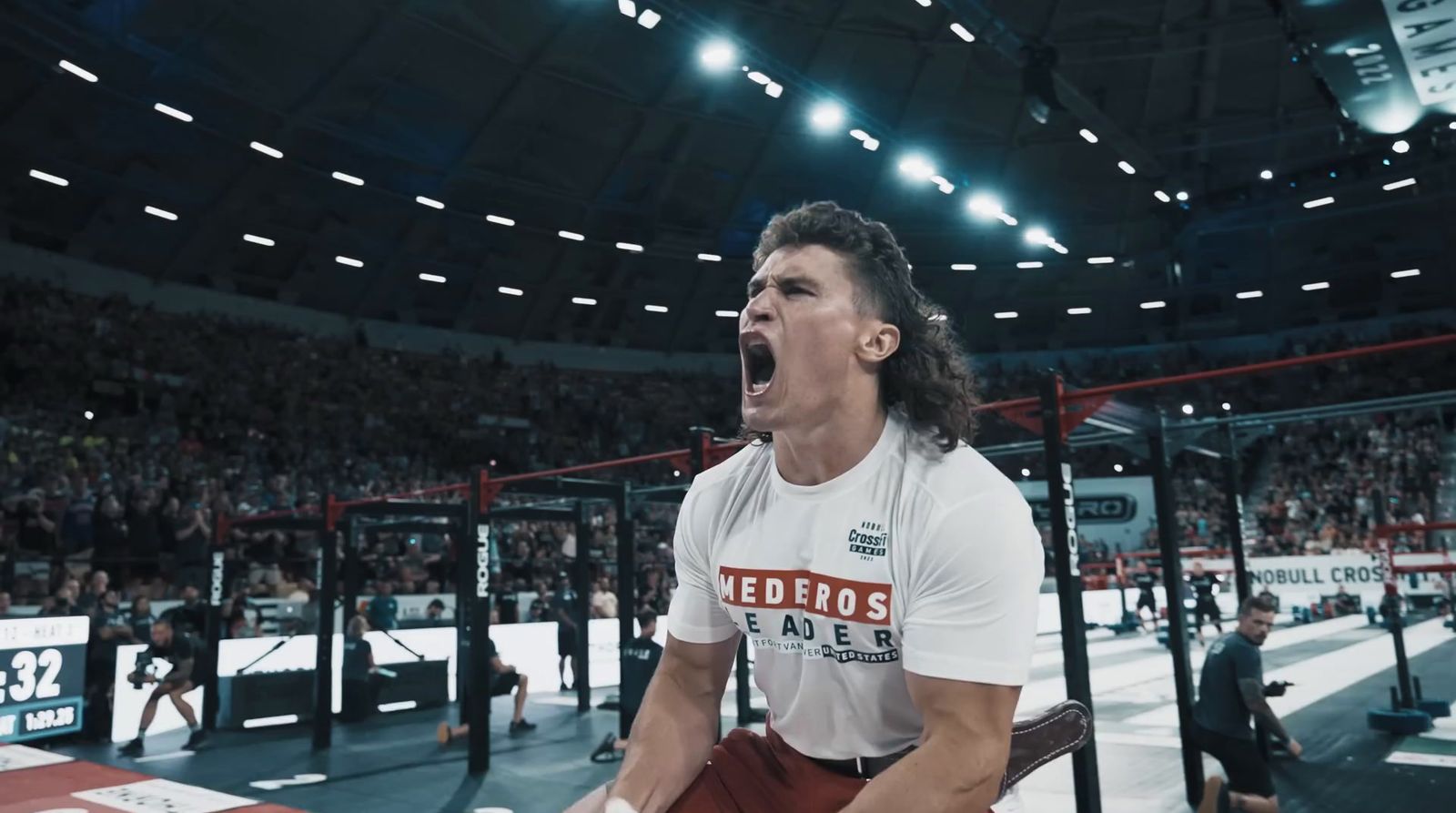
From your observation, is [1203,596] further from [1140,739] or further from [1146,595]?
[1140,739]

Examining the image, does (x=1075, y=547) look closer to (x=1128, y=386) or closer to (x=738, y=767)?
Answer: (x=1128, y=386)

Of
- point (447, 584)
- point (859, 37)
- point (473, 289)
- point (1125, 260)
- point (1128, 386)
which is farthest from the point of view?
point (1125, 260)

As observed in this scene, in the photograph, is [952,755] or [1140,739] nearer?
[952,755]

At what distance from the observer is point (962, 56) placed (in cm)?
1772

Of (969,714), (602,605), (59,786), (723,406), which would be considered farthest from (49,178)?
(969,714)

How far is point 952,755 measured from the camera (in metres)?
1.38

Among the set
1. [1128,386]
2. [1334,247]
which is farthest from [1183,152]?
[1128,386]

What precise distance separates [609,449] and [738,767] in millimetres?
21920

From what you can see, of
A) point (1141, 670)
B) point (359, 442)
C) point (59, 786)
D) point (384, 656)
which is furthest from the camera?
point (359, 442)

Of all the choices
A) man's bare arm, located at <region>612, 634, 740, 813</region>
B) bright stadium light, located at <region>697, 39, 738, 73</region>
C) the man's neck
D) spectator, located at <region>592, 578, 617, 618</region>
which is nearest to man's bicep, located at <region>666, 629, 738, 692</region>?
man's bare arm, located at <region>612, 634, 740, 813</region>

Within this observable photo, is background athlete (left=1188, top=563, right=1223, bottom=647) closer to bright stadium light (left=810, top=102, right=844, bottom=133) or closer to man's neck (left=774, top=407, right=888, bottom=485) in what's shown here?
man's neck (left=774, top=407, right=888, bottom=485)

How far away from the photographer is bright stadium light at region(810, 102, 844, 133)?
16.8 meters

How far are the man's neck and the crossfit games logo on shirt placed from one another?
145 millimetres

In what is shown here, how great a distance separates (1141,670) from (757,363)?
1229 centimetres
